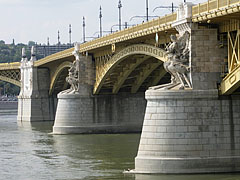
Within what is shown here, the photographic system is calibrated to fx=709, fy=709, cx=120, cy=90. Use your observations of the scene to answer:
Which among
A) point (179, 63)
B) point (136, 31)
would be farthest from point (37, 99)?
point (179, 63)

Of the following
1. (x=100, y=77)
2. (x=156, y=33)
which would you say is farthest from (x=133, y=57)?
(x=156, y=33)

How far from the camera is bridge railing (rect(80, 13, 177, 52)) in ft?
140

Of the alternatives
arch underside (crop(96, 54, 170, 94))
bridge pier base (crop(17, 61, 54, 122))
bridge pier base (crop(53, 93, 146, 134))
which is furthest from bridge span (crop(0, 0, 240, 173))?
bridge pier base (crop(17, 61, 54, 122))

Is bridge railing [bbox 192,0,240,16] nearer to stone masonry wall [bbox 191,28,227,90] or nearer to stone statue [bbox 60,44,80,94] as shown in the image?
stone masonry wall [bbox 191,28,227,90]

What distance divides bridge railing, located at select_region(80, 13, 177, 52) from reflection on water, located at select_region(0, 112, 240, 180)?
311 inches

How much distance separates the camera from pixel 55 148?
53031mm

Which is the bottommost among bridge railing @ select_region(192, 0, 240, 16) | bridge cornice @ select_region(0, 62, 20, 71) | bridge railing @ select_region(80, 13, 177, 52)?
bridge railing @ select_region(192, 0, 240, 16)

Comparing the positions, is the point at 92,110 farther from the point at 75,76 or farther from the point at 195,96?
the point at 195,96

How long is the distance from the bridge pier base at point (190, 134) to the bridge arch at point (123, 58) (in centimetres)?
666

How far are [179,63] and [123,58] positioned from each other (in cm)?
1798

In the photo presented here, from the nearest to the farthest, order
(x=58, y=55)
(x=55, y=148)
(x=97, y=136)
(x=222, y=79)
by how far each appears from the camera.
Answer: (x=222, y=79)
(x=55, y=148)
(x=97, y=136)
(x=58, y=55)

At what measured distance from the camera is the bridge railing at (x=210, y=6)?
33.3 metres

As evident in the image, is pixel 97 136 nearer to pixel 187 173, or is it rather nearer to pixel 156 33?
pixel 156 33

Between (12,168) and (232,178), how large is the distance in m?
14.3
